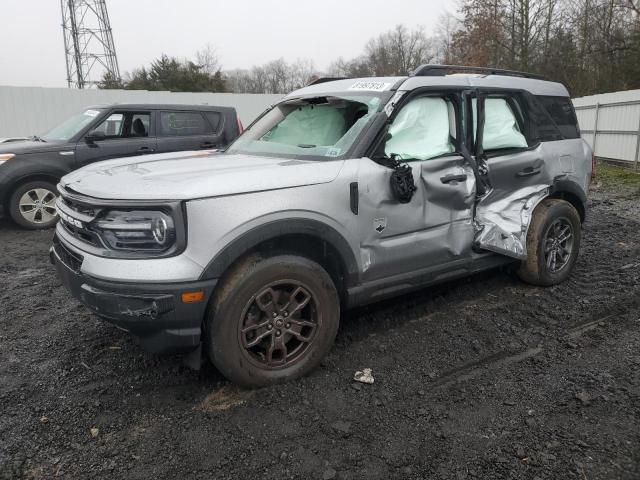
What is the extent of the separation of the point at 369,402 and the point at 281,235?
1.09m

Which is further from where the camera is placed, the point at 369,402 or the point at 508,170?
the point at 508,170

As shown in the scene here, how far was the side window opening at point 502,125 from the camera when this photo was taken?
409cm

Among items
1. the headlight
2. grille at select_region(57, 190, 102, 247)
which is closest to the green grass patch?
the headlight

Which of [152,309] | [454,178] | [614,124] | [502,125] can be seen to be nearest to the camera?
[152,309]

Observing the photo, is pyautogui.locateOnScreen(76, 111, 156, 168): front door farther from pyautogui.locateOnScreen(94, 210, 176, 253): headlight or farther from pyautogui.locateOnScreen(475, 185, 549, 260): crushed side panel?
pyautogui.locateOnScreen(475, 185, 549, 260): crushed side panel

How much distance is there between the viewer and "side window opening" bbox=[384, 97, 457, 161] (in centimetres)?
351

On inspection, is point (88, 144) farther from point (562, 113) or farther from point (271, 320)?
point (562, 113)

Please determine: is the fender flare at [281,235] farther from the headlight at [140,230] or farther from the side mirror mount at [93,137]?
the side mirror mount at [93,137]

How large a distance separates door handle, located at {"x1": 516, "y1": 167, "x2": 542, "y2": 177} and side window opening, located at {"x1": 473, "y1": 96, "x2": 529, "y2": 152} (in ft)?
0.69

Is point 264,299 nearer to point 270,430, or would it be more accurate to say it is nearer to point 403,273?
point 270,430

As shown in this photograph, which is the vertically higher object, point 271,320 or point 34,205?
point 34,205

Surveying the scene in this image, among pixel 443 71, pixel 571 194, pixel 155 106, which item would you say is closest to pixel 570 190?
pixel 571 194

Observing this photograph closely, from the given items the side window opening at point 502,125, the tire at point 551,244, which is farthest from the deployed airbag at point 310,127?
the tire at point 551,244

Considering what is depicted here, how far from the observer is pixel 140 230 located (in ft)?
8.52
